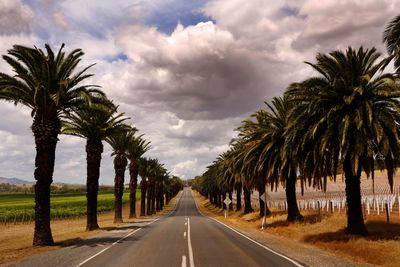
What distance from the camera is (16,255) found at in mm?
18844

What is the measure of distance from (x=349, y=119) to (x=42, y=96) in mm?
16234

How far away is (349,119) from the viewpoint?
67.7ft

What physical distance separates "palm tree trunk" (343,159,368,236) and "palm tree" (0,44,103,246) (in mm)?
14443

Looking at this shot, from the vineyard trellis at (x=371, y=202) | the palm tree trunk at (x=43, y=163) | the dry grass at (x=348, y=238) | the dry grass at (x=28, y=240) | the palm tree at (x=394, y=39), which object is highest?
the palm tree at (x=394, y=39)

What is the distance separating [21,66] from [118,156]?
1081 inches

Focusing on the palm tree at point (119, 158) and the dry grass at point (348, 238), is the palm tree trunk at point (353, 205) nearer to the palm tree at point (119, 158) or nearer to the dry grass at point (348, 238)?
the dry grass at point (348, 238)

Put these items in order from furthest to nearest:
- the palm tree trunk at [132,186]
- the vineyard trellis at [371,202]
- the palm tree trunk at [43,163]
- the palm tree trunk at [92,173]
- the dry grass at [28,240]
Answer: the palm tree trunk at [132,186] → the palm tree trunk at [92,173] → the vineyard trellis at [371,202] → the palm tree trunk at [43,163] → the dry grass at [28,240]

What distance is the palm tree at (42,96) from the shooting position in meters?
23.2

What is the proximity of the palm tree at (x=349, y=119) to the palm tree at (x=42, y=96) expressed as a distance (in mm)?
11979

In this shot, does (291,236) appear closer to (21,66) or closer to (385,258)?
(385,258)

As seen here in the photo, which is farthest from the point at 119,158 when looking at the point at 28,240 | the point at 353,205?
the point at 353,205

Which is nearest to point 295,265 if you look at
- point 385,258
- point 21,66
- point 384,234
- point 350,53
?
point 385,258

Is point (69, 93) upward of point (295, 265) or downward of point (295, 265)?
upward

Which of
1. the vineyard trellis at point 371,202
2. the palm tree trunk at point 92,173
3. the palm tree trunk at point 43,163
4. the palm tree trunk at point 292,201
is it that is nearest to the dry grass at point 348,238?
the palm tree trunk at point 292,201
